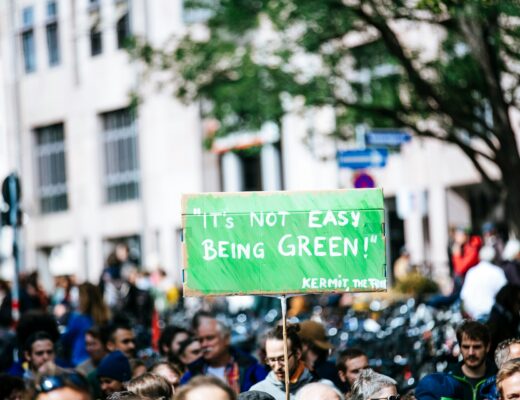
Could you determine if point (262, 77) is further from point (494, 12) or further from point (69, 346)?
point (69, 346)

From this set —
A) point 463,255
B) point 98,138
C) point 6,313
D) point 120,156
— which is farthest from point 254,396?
point 98,138

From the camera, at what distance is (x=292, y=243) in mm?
10109

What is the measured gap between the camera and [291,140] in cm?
4175

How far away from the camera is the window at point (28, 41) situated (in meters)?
55.2

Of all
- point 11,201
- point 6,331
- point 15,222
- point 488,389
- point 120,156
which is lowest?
point 488,389

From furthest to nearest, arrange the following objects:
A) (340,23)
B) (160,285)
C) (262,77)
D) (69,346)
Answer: (160,285), (262,77), (340,23), (69,346)

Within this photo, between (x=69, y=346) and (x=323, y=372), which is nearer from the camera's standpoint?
(x=323, y=372)

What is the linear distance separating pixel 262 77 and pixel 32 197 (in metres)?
30.8

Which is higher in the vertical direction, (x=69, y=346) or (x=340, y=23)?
(x=340, y=23)

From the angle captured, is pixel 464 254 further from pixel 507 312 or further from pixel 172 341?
pixel 172 341

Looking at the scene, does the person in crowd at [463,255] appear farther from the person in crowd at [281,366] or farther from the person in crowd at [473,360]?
the person in crowd at [281,366]

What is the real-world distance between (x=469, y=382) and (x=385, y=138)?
33.7ft

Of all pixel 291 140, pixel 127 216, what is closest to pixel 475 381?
pixel 291 140

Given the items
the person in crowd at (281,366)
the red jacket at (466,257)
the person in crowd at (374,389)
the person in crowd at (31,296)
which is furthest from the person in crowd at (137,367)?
the person in crowd at (31,296)
